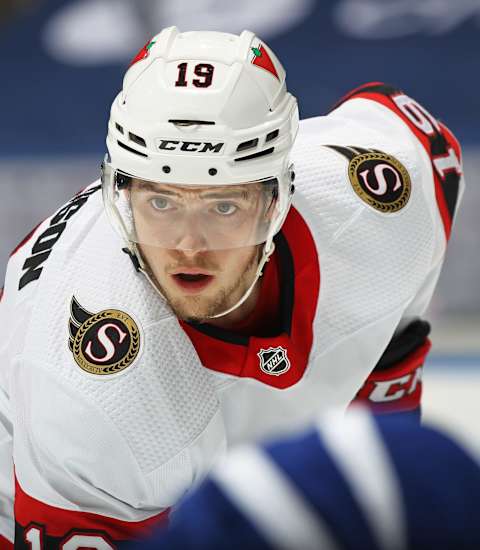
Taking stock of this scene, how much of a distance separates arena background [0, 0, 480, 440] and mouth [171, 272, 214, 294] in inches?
61.3

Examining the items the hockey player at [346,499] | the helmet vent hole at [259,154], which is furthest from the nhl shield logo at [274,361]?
the hockey player at [346,499]

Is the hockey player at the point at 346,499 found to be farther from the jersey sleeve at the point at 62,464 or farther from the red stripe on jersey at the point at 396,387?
the red stripe on jersey at the point at 396,387

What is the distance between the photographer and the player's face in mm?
1309

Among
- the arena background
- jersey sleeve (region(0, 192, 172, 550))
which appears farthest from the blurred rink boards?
jersey sleeve (region(0, 192, 172, 550))

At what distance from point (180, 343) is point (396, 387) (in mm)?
464

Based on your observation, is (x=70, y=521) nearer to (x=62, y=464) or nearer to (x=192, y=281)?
(x=62, y=464)

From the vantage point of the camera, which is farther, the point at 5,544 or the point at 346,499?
the point at 5,544

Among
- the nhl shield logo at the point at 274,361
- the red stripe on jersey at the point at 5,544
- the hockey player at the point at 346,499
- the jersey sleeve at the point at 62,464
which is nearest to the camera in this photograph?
the hockey player at the point at 346,499

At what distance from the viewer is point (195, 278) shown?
52.2 inches

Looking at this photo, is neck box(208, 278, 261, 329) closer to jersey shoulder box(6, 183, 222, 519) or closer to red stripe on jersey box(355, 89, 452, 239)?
jersey shoulder box(6, 183, 222, 519)

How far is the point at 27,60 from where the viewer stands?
2957 mm

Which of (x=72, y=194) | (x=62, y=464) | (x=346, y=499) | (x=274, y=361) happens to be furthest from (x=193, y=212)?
(x=72, y=194)

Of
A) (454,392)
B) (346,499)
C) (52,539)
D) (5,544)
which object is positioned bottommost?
(454,392)

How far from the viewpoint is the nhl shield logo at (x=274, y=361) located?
1404 mm
